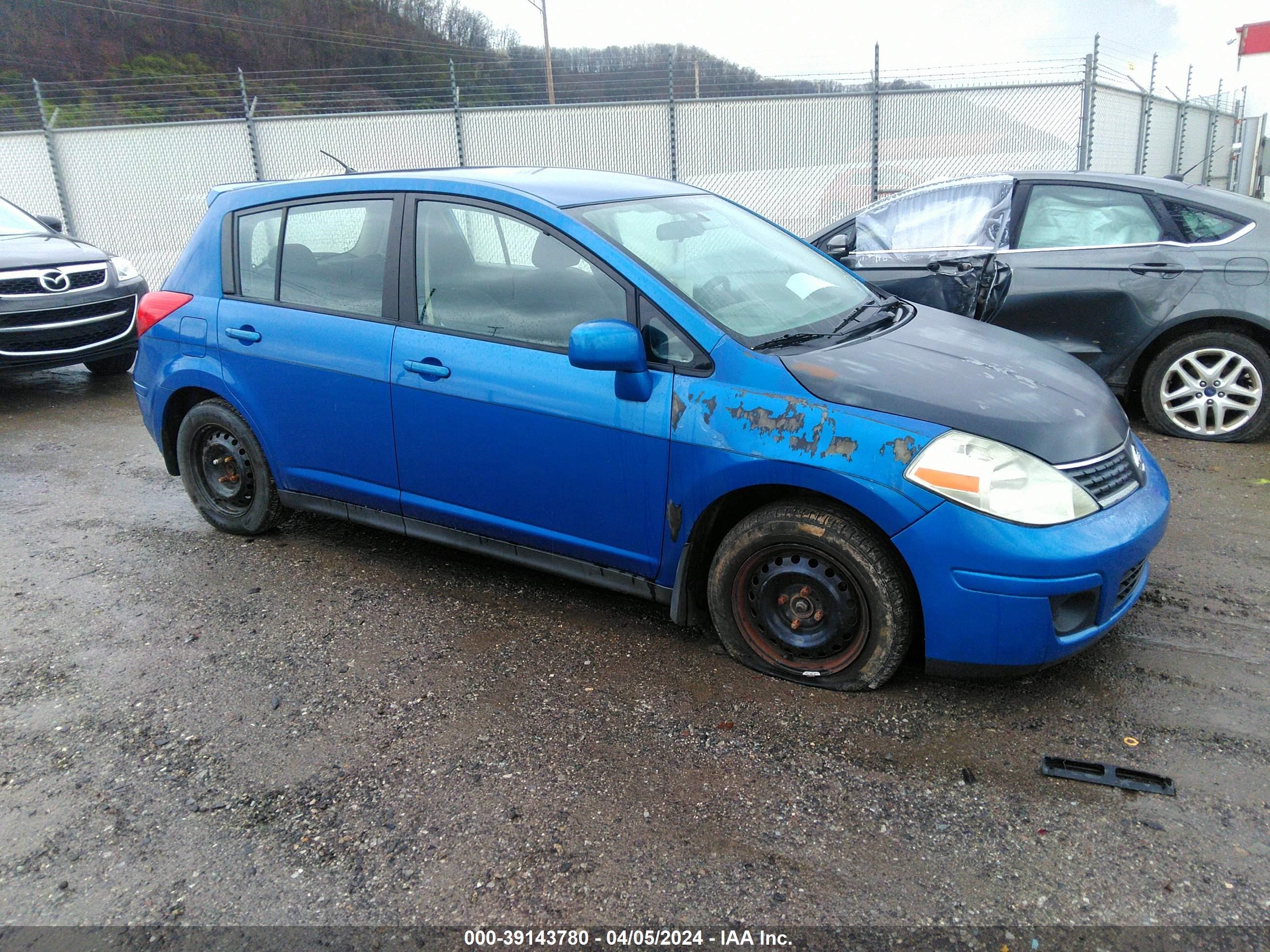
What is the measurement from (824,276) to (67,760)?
324cm

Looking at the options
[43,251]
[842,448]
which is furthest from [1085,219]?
[43,251]

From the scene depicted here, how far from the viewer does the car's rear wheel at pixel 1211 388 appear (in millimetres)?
5543

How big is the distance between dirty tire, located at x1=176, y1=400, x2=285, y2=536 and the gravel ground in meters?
0.41

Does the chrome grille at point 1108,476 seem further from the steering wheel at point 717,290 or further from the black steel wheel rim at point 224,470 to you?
the black steel wheel rim at point 224,470

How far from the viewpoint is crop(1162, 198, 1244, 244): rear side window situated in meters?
5.61

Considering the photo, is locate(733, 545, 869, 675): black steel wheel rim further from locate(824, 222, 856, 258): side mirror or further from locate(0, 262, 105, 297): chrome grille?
locate(0, 262, 105, 297): chrome grille

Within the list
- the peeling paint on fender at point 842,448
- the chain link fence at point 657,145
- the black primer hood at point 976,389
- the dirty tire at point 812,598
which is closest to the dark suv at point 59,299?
the chain link fence at point 657,145

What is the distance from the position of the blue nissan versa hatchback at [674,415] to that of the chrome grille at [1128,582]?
0.02 meters

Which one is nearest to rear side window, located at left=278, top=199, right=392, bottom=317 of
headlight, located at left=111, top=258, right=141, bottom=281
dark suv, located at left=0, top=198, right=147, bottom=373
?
dark suv, located at left=0, top=198, right=147, bottom=373

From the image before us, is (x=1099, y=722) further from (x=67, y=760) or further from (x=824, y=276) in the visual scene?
(x=67, y=760)

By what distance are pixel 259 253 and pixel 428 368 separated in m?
1.22

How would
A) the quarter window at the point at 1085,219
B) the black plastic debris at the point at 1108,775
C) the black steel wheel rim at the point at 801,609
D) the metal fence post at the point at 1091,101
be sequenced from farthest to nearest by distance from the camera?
the metal fence post at the point at 1091,101 → the quarter window at the point at 1085,219 → the black steel wheel rim at the point at 801,609 → the black plastic debris at the point at 1108,775

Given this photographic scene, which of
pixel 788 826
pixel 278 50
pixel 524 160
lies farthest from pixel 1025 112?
pixel 278 50

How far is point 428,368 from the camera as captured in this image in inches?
143
